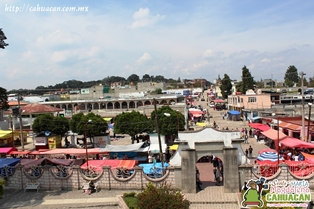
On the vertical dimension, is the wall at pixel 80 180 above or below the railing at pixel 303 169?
below

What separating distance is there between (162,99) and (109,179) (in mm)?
52530

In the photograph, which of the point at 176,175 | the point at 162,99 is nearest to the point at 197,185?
the point at 176,175

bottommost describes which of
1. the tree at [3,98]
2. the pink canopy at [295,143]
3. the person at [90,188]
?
the person at [90,188]

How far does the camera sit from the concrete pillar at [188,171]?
14250 mm

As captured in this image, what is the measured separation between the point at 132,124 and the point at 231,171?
13498 millimetres

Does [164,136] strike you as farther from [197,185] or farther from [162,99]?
[162,99]

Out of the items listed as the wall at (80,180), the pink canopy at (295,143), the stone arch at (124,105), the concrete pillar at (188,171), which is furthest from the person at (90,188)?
the stone arch at (124,105)

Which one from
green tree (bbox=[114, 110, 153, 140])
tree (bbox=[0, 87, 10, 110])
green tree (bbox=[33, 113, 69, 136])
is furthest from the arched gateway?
green tree (bbox=[33, 113, 69, 136])

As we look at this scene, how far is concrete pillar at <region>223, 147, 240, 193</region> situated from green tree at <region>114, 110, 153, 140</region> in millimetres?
12616

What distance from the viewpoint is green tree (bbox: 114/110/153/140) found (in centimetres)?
2598

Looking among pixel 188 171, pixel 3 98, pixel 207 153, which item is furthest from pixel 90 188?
pixel 3 98

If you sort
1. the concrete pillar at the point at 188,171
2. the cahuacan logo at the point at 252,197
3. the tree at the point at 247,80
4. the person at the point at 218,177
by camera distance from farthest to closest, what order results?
Result: the tree at the point at 247,80
the person at the point at 218,177
the concrete pillar at the point at 188,171
the cahuacan logo at the point at 252,197

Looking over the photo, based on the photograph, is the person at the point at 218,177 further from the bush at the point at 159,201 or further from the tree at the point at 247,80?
the tree at the point at 247,80

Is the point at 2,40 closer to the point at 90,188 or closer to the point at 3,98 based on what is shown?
the point at 3,98
